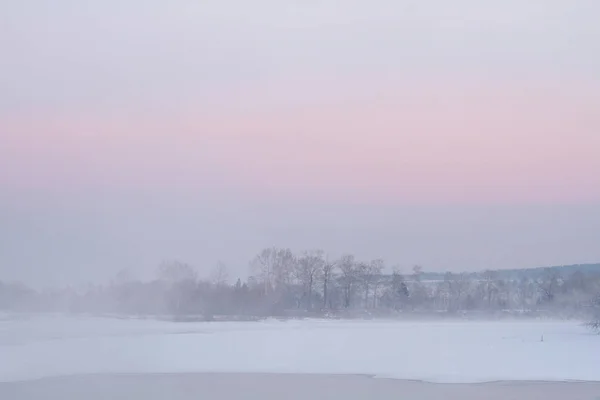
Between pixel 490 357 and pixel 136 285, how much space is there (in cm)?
3753

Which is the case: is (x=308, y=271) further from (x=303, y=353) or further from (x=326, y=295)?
(x=303, y=353)

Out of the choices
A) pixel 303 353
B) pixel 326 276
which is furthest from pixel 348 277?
pixel 303 353

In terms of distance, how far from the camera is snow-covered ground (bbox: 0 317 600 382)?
60.2ft

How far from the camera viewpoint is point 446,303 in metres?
61.1

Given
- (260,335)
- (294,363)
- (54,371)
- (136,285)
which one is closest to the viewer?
(54,371)

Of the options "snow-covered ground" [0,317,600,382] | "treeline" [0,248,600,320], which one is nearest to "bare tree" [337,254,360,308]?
"treeline" [0,248,600,320]

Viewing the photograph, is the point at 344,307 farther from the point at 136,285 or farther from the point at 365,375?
the point at 365,375

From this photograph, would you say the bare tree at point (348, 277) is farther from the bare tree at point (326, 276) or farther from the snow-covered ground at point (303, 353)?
the snow-covered ground at point (303, 353)

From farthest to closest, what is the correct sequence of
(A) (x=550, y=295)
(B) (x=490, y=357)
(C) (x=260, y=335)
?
1. (A) (x=550, y=295)
2. (C) (x=260, y=335)
3. (B) (x=490, y=357)

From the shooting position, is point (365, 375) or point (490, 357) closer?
point (365, 375)

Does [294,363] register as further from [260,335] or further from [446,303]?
[446,303]

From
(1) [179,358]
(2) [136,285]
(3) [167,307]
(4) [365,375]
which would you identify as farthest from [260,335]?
(2) [136,285]

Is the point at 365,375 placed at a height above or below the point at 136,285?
below

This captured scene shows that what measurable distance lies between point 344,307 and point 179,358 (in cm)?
3662
